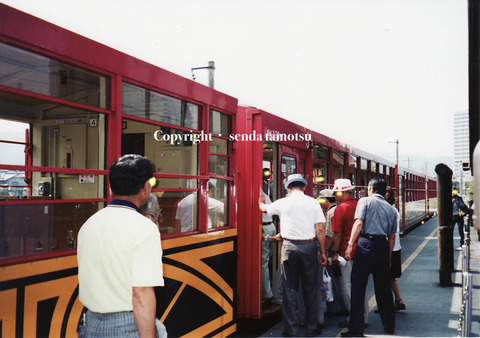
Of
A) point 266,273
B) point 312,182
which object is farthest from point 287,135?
point 266,273

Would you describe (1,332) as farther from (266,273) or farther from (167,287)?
(266,273)

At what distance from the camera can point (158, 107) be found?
3691 mm

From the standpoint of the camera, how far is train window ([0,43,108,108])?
100.0 inches

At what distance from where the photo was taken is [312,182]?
7.05 metres

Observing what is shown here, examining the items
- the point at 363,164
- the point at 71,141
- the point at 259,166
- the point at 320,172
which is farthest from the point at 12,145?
the point at 363,164

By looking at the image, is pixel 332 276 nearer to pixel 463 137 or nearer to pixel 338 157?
pixel 338 157

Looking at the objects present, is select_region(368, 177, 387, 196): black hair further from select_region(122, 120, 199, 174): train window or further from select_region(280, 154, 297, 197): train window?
select_region(122, 120, 199, 174): train window

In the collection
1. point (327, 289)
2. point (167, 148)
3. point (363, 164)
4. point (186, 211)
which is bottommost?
point (327, 289)

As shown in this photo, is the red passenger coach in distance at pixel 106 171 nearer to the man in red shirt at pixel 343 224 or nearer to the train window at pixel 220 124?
the train window at pixel 220 124

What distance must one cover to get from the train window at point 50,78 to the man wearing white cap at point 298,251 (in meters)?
2.71

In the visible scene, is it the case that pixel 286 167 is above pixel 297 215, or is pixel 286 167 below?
above

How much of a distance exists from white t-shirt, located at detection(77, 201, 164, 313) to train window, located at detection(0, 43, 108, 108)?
1064mm

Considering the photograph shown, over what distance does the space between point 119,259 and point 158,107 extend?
191 centimetres

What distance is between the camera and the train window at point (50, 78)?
2.54 metres
